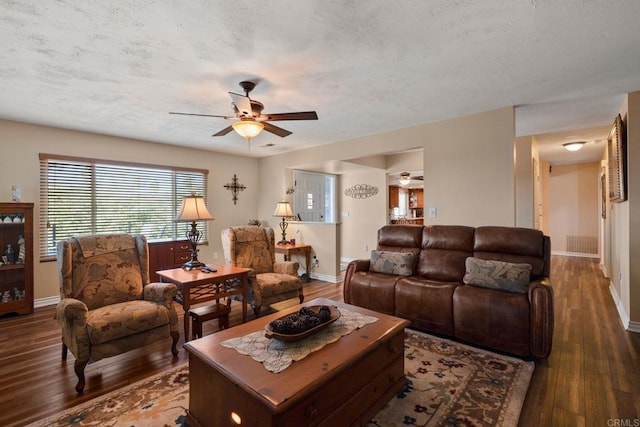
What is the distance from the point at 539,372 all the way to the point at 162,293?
10.4 ft

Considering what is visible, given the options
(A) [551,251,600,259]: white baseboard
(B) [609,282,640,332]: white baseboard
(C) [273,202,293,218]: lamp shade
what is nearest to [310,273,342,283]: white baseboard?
(C) [273,202,293,218]: lamp shade

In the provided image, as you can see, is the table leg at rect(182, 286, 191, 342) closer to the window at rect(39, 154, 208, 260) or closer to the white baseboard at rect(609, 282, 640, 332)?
the window at rect(39, 154, 208, 260)

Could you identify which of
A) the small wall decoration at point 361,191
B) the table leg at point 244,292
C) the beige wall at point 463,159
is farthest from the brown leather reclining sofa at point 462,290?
the small wall decoration at point 361,191

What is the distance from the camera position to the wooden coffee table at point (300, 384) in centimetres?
135

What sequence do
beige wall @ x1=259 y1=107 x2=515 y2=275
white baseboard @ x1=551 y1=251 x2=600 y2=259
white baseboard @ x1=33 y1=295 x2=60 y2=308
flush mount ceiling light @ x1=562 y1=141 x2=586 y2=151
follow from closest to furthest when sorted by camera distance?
beige wall @ x1=259 y1=107 x2=515 y2=275 < white baseboard @ x1=33 y1=295 x2=60 y2=308 < flush mount ceiling light @ x1=562 y1=141 x2=586 y2=151 < white baseboard @ x1=551 y1=251 x2=600 y2=259

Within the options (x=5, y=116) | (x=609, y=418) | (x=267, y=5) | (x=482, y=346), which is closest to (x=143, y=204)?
(x=5, y=116)

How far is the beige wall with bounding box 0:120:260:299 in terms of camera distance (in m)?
3.94

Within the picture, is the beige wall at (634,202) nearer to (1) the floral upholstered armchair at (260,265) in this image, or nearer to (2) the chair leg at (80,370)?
(1) the floral upholstered armchair at (260,265)

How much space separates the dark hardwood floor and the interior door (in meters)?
3.33

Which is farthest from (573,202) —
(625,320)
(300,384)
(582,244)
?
(300,384)

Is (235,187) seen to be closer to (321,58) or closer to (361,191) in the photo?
(361,191)

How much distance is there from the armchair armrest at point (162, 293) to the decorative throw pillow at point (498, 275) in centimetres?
278

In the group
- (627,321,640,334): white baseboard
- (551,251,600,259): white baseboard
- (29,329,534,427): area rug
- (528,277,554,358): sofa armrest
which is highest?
(528,277,554,358): sofa armrest

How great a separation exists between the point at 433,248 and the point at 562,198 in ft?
21.0
